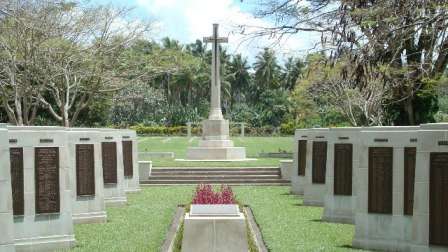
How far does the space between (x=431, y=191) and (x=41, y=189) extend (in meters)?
6.46

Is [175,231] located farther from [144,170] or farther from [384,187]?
[144,170]

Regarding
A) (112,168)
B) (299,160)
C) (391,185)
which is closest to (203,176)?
(299,160)

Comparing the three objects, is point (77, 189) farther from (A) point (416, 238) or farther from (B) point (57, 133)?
(A) point (416, 238)

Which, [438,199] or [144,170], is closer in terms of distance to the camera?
[438,199]

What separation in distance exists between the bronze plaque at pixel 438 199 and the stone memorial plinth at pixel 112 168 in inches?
422

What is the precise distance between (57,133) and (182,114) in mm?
71476

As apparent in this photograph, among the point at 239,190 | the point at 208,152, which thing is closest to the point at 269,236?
the point at 239,190

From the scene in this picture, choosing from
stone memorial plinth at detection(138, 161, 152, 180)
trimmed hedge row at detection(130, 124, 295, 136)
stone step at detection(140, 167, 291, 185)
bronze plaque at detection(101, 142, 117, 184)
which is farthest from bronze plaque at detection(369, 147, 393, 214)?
trimmed hedge row at detection(130, 124, 295, 136)

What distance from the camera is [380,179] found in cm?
1275

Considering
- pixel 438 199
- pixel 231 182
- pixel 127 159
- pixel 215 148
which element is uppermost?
pixel 438 199

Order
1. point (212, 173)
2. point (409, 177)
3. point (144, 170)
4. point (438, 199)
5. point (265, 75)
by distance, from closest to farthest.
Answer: point (438, 199), point (409, 177), point (144, 170), point (212, 173), point (265, 75)

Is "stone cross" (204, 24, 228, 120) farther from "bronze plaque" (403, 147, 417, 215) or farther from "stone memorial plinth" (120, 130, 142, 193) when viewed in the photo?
"bronze plaque" (403, 147, 417, 215)

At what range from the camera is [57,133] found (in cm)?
1300

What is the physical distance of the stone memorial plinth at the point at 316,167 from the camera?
18.9m
